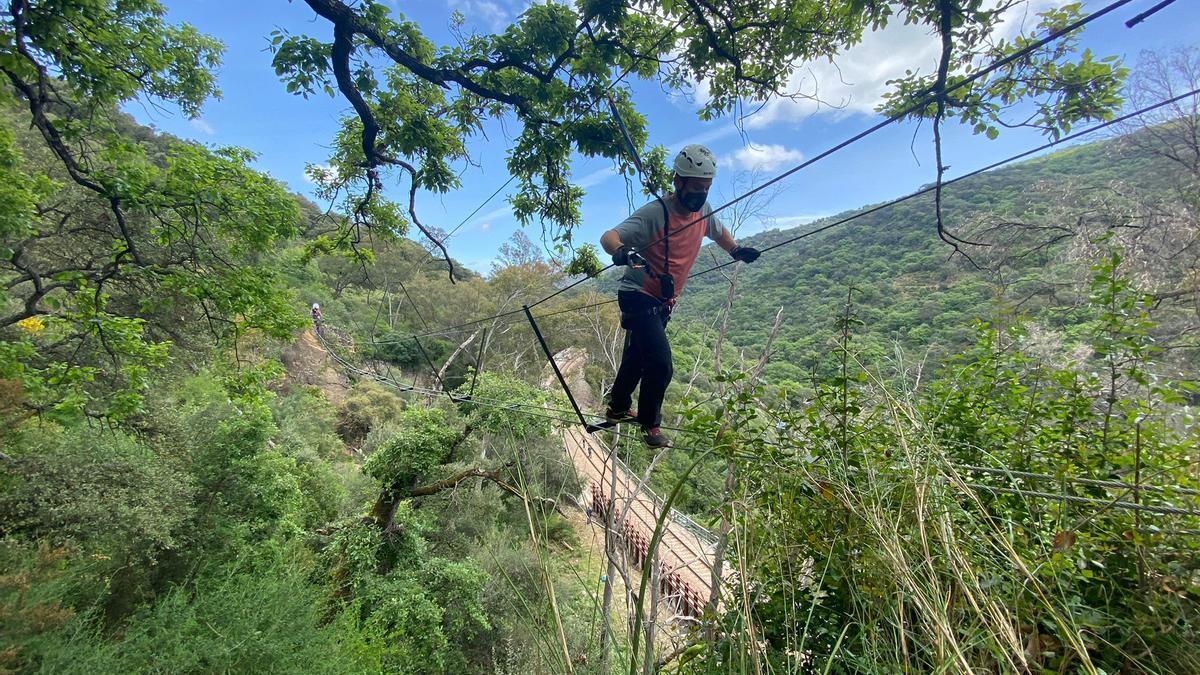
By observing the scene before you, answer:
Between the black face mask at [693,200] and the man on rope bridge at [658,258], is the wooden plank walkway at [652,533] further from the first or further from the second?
the black face mask at [693,200]

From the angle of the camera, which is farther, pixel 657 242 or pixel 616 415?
pixel 616 415

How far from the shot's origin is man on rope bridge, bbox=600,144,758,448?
2406mm

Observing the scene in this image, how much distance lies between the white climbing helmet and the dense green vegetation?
1008 mm

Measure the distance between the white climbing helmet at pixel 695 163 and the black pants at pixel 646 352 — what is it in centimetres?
69

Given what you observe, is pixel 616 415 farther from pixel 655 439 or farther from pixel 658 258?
pixel 658 258

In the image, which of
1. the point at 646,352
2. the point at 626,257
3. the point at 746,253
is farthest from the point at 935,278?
the point at 626,257

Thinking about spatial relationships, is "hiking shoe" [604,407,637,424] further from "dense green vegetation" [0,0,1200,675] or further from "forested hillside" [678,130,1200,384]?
"forested hillside" [678,130,1200,384]

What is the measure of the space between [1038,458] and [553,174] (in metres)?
3.50

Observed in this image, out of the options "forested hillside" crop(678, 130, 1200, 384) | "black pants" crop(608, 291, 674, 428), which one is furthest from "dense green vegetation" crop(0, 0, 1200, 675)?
"black pants" crop(608, 291, 674, 428)

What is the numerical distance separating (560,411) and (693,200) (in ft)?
6.05

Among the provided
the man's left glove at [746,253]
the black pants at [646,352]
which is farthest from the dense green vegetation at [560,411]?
the man's left glove at [746,253]

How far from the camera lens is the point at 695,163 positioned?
7.88 ft

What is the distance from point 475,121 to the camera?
3.85m

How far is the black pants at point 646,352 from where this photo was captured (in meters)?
2.50
